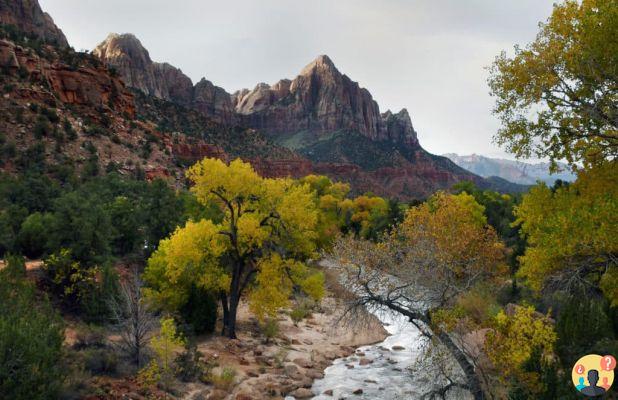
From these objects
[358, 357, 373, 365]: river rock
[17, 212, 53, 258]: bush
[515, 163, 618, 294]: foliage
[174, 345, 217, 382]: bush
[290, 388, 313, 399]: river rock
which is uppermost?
[515, 163, 618, 294]: foliage

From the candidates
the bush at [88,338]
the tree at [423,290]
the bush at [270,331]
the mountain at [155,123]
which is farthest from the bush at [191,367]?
the mountain at [155,123]

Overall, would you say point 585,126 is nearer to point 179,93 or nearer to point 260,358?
point 260,358

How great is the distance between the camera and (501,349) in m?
9.88

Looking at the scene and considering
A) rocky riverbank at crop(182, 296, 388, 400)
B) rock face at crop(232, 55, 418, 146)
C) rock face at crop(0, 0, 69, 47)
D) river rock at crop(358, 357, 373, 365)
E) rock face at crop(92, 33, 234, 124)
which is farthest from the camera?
rock face at crop(232, 55, 418, 146)

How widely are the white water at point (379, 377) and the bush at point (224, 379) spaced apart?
3.22 meters

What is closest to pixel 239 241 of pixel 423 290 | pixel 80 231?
pixel 80 231

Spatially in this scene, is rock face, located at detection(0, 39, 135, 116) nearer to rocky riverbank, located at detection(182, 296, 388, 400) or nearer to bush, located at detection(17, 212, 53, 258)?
bush, located at detection(17, 212, 53, 258)

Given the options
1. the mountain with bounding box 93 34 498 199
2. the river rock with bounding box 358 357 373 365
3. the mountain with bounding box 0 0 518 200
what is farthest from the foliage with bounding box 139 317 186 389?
the mountain with bounding box 93 34 498 199

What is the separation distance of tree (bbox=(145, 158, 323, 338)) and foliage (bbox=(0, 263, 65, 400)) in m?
7.09

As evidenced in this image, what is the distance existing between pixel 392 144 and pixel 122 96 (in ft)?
462

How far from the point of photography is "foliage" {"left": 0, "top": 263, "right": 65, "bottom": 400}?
8469 mm

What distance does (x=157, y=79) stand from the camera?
157 metres

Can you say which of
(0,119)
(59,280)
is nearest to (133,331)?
(59,280)

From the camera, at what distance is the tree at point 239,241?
17.5 metres
